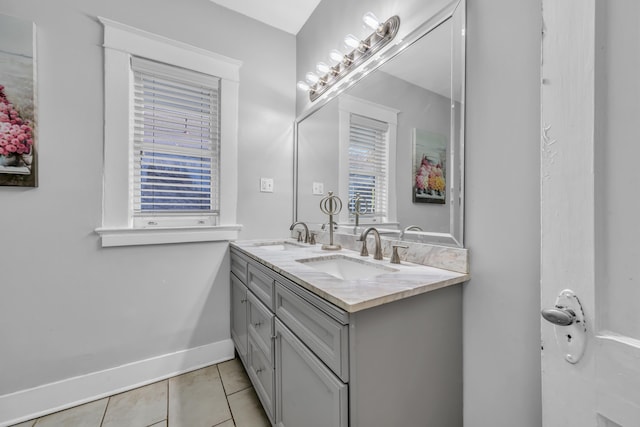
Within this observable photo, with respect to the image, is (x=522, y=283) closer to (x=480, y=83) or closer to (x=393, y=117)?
(x=480, y=83)

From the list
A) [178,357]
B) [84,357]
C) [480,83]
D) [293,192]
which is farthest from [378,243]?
[84,357]

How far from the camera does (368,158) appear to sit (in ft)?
5.10

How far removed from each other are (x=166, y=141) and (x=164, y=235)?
2.07 ft

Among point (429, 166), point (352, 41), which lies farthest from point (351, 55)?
point (429, 166)

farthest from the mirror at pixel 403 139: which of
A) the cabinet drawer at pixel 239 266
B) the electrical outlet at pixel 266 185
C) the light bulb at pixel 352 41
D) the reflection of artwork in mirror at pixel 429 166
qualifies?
the cabinet drawer at pixel 239 266

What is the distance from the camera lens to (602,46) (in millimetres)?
485

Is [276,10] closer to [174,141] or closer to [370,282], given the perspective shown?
[174,141]

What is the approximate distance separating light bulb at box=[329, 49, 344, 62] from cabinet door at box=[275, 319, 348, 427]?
155 cm

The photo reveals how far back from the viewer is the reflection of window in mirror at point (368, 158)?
1412mm

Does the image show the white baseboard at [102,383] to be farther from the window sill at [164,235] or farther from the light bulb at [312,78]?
the light bulb at [312,78]

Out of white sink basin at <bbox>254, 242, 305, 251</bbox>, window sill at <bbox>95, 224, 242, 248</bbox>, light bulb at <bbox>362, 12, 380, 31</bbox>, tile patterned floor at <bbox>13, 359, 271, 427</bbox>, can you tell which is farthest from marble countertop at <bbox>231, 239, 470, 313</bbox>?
light bulb at <bbox>362, 12, 380, 31</bbox>

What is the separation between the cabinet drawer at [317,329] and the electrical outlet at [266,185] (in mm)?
1124

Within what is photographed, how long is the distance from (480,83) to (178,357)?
224 centimetres

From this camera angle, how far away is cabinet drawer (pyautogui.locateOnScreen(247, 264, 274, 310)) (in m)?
1.23
